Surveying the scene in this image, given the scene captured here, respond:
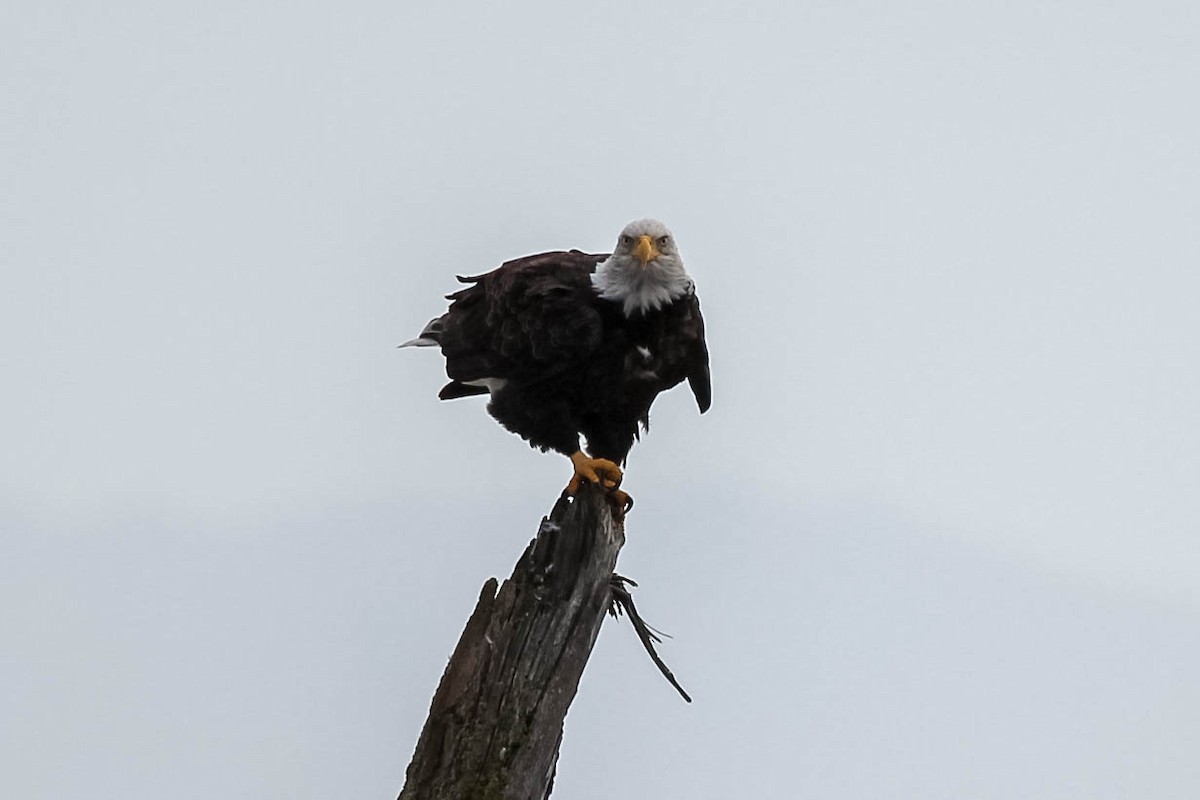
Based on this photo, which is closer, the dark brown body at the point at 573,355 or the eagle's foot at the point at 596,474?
Answer: the eagle's foot at the point at 596,474

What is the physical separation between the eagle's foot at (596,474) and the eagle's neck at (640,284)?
75 centimetres

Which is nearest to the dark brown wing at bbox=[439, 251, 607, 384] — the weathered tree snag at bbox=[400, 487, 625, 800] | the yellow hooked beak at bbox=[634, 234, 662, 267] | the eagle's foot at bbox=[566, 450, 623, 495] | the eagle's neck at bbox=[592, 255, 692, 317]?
the eagle's neck at bbox=[592, 255, 692, 317]

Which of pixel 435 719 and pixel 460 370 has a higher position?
pixel 460 370

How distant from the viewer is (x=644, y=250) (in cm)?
651

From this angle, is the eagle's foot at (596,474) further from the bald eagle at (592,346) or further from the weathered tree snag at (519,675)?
the weathered tree snag at (519,675)

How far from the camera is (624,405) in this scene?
6.92 m

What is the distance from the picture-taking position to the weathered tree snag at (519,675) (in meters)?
5.17

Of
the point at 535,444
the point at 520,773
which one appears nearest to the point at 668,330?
the point at 535,444

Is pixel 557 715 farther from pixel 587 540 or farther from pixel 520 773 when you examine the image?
pixel 587 540

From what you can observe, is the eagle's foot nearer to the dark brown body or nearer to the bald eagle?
the bald eagle

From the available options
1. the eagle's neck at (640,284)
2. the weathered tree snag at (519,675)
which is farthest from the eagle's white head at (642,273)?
the weathered tree snag at (519,675)

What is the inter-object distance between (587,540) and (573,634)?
0.38 metres

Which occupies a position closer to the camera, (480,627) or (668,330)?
(480,627)

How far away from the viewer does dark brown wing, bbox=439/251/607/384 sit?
264 inches
